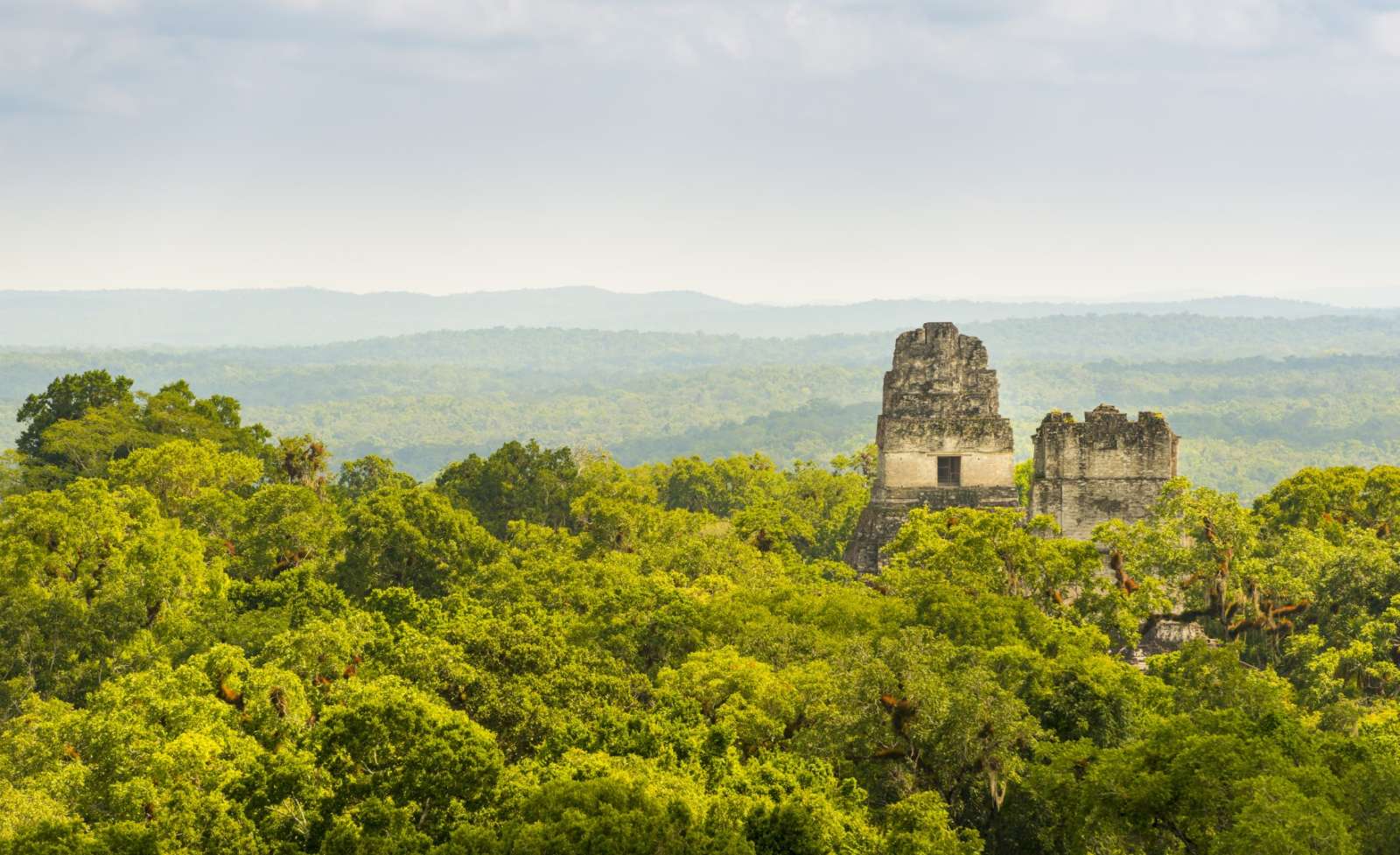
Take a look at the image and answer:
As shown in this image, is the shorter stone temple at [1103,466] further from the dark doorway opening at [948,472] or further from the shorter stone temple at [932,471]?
the dark doorway opening at [948,472]

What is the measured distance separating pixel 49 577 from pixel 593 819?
21.3m

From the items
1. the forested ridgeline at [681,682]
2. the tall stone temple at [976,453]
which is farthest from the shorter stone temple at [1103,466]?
the forested ridgeline at [681,682]

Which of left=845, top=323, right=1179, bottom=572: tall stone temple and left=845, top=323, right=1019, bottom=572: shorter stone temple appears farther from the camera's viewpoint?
left=845, top=323, right=1019, bottom=572: shorter stone temple

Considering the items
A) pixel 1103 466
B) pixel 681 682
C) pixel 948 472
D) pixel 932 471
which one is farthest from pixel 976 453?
pixel 681 682

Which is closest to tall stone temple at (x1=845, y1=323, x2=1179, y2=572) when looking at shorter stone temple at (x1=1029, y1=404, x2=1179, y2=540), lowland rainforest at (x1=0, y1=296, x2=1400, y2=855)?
shorter stone temple at (x1=1029, y1=404, x2=1179, y2=540)

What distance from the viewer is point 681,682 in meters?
25.3

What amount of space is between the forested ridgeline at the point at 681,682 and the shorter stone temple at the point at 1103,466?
1245mm

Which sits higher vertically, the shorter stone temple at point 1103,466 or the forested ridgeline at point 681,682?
the shorter stone temple at point 1103,466

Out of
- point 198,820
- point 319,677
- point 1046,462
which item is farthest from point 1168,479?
Result: point 198,820

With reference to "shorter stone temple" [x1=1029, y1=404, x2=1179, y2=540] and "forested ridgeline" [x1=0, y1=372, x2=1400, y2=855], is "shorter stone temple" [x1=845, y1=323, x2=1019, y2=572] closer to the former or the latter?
"forested ridgeline" [x1=0, y1=372, x2=1400, y2=855]

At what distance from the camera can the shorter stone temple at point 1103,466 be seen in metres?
38.3

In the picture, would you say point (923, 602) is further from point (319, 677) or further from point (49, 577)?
point (49, 577)

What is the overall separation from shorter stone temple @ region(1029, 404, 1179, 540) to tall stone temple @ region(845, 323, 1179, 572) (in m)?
→ 0.02

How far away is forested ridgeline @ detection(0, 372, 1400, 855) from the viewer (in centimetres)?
1895
